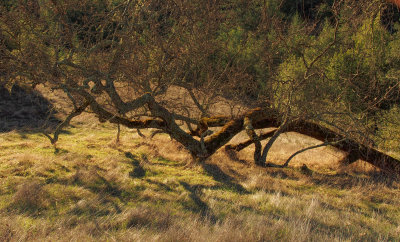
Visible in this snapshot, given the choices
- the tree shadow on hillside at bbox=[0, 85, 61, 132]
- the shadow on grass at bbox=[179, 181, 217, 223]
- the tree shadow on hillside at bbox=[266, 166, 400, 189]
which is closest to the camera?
the shadow on grass at bbox=[179, 181, 217, 223]

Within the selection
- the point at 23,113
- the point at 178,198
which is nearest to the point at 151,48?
the point at 178,198

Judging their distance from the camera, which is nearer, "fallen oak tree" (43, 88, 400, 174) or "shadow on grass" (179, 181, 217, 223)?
"shadow on grass" (179, 181, 217, 223)

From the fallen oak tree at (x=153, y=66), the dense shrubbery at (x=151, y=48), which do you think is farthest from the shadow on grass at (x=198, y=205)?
the dense shrubbery at (x=151, y=48)

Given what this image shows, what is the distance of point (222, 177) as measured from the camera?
6.73m

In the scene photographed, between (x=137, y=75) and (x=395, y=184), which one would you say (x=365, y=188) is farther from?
(x=137, y=75)

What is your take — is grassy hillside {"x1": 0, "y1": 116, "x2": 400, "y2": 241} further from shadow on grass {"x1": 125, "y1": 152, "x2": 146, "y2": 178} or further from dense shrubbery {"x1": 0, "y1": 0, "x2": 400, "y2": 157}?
dense shrubbery {"x1": 0, "y1": 0, "x2": 400, "y2": 157}

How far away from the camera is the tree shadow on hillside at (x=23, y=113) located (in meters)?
12.3

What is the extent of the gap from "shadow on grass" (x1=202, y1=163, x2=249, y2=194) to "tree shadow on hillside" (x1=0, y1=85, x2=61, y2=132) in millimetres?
7837

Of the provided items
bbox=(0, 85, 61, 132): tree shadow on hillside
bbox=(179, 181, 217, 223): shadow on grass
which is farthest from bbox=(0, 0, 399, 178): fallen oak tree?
bbox=(0, 85, 61, 132): tree shadow on hillside

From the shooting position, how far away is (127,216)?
155 inches

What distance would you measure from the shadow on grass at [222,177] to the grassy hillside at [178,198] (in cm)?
2

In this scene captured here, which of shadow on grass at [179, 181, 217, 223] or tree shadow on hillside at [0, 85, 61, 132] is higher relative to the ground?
tree shadow on hillside at [0, 85, 61, 132]

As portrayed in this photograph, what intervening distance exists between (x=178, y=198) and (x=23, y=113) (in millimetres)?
12637

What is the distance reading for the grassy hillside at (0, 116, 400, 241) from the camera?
3605 mm
